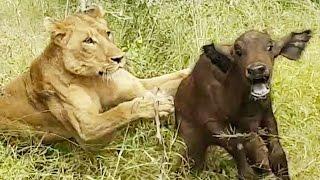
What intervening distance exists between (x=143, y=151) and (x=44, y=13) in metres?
2.52

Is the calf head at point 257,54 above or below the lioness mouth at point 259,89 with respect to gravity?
above

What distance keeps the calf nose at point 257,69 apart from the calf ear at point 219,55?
1.20 ft

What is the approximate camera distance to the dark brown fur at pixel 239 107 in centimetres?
410

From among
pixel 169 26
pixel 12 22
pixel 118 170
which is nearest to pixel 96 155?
pixel 118 170

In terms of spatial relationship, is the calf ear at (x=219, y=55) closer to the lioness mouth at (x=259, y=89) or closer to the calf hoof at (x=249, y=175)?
the lioness mouth at (x=259, y=89)

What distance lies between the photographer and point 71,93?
462cm

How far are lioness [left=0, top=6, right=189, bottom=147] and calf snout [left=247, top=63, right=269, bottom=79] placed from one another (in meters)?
0.61

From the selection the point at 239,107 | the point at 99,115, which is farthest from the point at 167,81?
the point at 239,107

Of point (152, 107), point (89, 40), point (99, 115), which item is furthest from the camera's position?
point (89, 40)

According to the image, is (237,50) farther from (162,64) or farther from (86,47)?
(162,64)

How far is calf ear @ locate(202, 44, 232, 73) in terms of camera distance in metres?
4.30

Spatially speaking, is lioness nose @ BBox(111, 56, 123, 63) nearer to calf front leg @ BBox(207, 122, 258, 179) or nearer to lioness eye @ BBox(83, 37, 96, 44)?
lioness eye @ BBox(83, 37, 96, 44)

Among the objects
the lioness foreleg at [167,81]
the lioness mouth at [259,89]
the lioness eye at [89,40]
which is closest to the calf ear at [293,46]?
the lioness mouth at [259,89]

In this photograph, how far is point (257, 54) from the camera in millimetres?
4008
